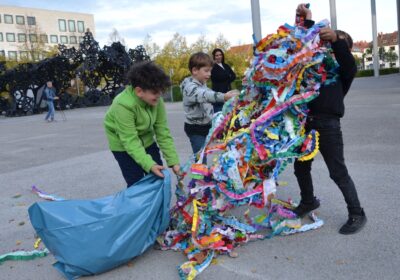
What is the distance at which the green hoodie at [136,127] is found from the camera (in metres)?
A: 3.52

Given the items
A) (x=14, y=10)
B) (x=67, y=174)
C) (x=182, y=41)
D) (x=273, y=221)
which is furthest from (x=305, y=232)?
(x=14, y=10)

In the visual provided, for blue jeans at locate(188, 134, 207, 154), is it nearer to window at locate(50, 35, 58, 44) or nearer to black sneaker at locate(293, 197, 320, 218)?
black sneaker at locate(293, 197, 320, 218)

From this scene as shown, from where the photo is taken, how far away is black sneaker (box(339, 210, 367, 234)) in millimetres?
3734

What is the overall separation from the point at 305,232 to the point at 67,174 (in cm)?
461

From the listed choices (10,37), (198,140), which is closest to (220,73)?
(198,140)

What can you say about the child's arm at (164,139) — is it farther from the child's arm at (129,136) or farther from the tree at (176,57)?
the tree at (176,57)

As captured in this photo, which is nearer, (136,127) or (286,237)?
(136,127)

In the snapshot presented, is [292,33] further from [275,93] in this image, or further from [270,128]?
[270,128]

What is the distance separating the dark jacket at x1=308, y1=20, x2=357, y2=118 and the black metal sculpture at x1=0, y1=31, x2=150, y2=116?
852 inches

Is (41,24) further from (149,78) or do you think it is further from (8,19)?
(149,78)

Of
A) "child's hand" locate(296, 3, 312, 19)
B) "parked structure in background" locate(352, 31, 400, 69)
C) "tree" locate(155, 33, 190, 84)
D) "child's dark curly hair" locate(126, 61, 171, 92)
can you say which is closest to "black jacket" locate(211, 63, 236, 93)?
"child's hand" locate(296, 3, 312, 19)

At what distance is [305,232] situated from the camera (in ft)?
12.6

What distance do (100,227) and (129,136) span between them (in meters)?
0.77

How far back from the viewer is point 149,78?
11.2ft
